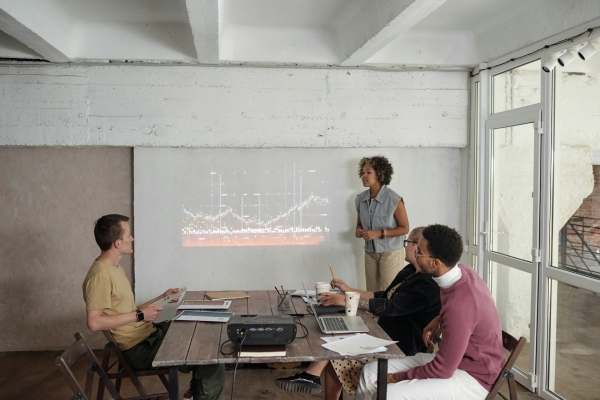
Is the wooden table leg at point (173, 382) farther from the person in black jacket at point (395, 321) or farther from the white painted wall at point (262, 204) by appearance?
the white painted wall at point (262, 204)

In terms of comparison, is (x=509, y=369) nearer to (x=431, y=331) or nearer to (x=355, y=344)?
(x=431, y=331)

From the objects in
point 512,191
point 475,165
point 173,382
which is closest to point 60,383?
point 173,382

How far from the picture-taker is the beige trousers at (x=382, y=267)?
4633mm

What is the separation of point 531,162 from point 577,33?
0.95 metres

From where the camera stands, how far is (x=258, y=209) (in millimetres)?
4965

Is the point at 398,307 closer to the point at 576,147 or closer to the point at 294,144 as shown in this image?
the point at 576,147

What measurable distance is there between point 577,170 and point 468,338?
1.79m

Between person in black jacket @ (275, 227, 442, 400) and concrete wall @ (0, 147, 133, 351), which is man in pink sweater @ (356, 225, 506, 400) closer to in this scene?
person in black jacket @ (275, 227, 442, 400)

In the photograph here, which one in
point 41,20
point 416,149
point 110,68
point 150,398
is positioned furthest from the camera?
point 416,149

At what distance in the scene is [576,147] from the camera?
11.7ft

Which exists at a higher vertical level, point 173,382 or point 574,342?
point 173,382

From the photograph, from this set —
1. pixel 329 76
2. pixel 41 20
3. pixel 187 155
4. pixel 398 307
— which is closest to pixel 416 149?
pixel 329 76

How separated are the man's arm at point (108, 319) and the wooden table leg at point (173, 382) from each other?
63 cm

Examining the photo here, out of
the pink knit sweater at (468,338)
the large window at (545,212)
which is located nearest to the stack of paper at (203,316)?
the pink knit sweater at (468,338)
